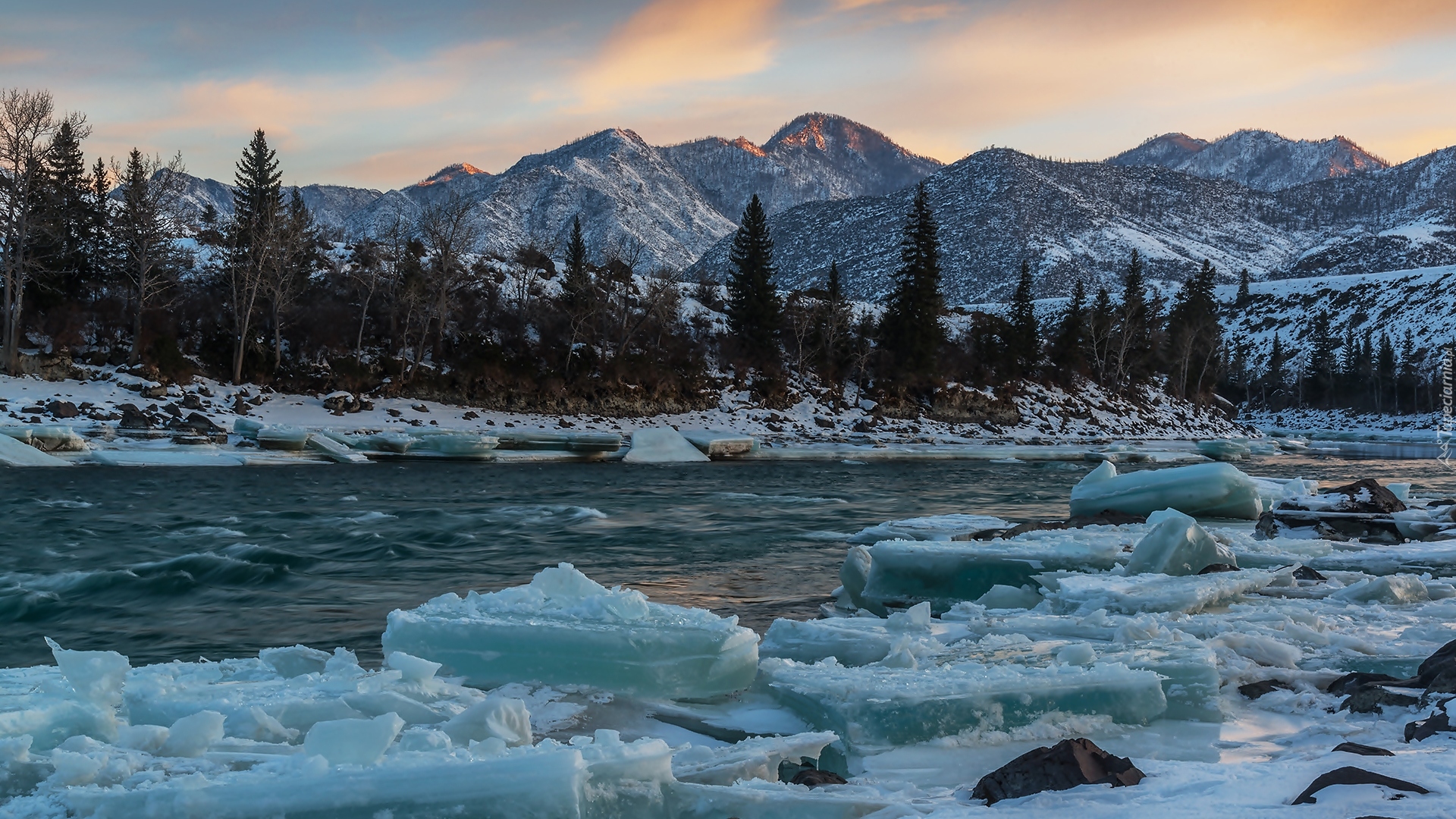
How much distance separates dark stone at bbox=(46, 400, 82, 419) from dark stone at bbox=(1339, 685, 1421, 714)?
36310 mm

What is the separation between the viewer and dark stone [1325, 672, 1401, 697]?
5387mm

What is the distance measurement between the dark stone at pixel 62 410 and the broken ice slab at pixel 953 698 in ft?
112

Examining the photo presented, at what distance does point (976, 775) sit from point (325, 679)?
3541 millimetres

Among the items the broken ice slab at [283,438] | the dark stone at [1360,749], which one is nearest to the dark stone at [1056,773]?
the dark stone at [1360,749]

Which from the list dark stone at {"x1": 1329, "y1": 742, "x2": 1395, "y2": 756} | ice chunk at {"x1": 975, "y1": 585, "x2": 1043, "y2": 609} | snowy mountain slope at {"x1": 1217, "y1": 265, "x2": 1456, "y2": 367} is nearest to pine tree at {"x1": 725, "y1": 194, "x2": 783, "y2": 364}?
ice chunk at {"x1": 975, "y1": 585, "x2": 1043, "y2": 609}

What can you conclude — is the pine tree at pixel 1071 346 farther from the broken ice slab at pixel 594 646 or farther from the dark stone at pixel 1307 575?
the broken ice slab at pixel 594 646

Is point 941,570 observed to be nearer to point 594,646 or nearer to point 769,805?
point 594,646

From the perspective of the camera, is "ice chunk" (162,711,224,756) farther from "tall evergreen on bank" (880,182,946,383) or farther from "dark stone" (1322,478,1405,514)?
"tall evergreen on bank" (880,182,946,383)

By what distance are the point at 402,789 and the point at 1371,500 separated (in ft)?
50.9

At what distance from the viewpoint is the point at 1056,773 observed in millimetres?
3902

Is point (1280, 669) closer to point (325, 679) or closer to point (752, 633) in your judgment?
point (752, 633)

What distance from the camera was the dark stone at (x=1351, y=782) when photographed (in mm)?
3404

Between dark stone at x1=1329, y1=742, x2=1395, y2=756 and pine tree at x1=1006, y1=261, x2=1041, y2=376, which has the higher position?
pine tree at x1=1006, y1=261, x2=1041, y2=376

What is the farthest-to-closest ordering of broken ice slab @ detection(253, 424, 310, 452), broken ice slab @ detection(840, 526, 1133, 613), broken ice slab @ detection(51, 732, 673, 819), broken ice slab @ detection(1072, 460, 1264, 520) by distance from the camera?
broken ice slab @ detection(253, 424, 310, 452), broken ice slab @ detection(1072, 460, 1264, 520), broken ice slab @ detection(840, 526, 1133, 613), broken ice slab @ detection(51, 732, 673, 819)
